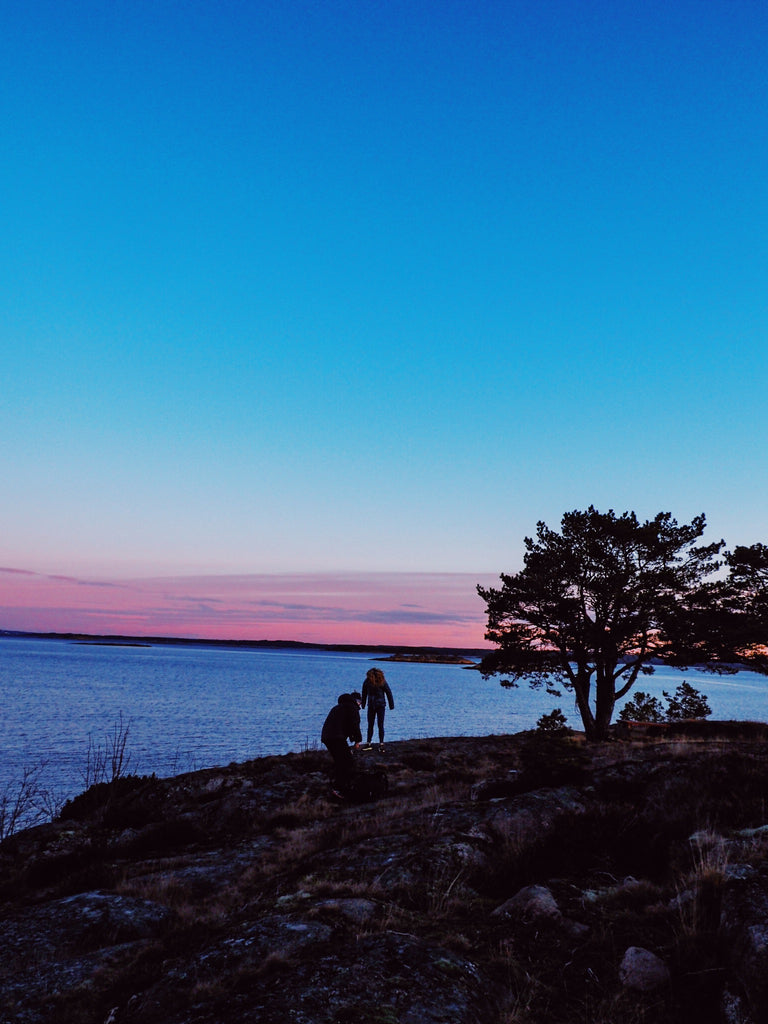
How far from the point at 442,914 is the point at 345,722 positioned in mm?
7105

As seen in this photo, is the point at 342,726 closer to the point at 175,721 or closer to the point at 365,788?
the point at 365,788

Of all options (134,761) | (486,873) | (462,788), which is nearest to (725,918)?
(486,873)

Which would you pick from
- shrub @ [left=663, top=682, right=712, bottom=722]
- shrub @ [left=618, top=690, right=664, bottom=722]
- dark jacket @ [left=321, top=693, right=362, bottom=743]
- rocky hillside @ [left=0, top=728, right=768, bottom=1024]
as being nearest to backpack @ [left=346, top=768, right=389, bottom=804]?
rocky hillside @ [left=0, top=728, right=768, bottom=1024]

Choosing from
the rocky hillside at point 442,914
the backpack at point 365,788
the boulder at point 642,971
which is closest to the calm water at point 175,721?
the backpack at point 365,788

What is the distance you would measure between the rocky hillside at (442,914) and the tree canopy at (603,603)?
14.1 m

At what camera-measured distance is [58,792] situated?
26156mm

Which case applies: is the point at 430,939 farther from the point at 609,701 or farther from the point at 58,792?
the point at 58,792

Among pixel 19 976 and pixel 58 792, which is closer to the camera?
pixel 19 976

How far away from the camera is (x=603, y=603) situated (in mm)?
24719

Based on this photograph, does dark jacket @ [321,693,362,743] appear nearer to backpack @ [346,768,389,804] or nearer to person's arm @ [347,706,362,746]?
person's arm @ [347,706,362,746]

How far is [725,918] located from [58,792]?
94.5 feet

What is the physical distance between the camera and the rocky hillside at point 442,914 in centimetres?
427

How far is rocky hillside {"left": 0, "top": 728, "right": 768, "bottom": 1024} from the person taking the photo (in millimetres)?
4273

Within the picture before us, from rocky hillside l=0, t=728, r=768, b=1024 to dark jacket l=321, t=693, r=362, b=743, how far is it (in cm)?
163
